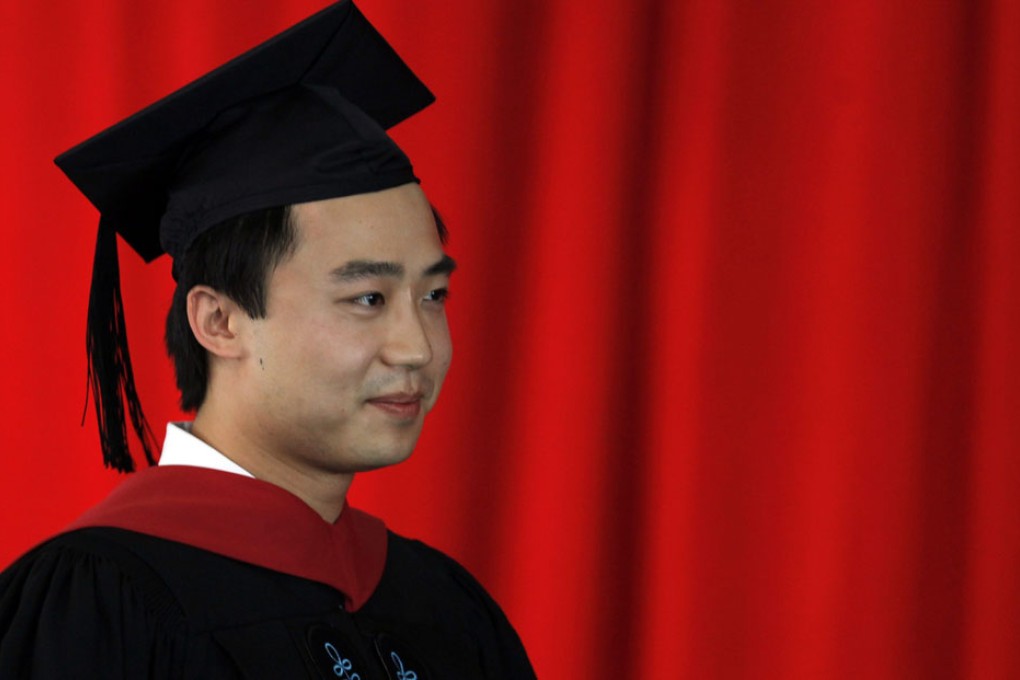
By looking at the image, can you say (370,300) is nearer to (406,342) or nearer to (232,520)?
(406,342)

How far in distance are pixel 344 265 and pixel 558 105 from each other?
2.90ft

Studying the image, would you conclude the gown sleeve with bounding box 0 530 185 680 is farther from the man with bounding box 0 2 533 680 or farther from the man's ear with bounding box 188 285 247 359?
the man's ear with bounding box 188 285 247 359

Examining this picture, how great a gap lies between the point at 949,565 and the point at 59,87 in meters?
1.55

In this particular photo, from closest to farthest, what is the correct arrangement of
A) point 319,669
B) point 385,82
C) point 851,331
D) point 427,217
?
point 319,669 → point 427,217 → point 385,82 → point 851,331

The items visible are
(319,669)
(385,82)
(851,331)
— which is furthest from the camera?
(851,331)

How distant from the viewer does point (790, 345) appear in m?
1.99

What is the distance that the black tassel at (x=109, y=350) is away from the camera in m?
1.37

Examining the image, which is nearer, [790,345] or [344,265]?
[344,265]

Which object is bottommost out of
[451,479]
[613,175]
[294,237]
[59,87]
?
[451,479]

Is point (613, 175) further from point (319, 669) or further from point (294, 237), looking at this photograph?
point (319, 669)

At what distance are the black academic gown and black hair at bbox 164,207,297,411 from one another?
12 centimetres

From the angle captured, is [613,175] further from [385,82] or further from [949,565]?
[949,565]

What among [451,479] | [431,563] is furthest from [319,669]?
[451,479]

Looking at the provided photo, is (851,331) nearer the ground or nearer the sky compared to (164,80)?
nearer the ground
